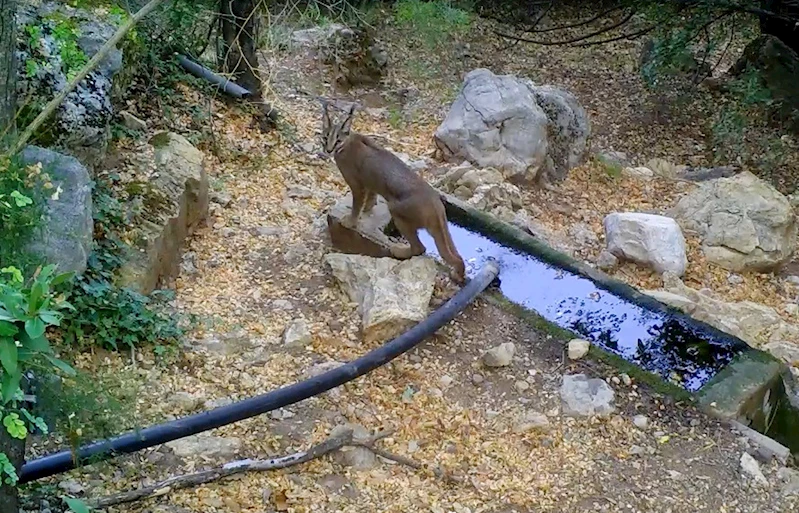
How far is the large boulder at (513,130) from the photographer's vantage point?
6.58m

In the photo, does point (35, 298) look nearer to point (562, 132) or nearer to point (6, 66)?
point (6, 66)

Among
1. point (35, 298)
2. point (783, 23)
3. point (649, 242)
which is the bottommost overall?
point (649, 242)

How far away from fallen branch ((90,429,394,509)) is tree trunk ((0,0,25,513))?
1.80 feet

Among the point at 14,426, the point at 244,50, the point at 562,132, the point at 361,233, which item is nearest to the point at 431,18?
the point at 562,132

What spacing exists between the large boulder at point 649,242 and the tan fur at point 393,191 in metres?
1.34

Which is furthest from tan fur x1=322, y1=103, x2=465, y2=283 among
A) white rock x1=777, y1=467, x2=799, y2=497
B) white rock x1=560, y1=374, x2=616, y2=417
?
white rock x1=777, y1=467, x2=799, y2=497

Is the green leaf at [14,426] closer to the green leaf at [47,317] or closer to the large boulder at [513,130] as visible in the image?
the green leaf at [47,317]

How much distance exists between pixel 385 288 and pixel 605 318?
1.14 meters

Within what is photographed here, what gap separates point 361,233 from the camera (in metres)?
4.93

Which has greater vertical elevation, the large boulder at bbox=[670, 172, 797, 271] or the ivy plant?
the ivy plant

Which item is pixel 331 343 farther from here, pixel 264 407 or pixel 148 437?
pixel 148 437

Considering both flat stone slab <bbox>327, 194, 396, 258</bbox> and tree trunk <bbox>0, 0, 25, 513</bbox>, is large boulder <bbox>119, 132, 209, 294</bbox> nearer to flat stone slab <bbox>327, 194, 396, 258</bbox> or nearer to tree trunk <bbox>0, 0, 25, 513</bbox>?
flat stone slab <bbox>327, 194, 396, 258</bbox>

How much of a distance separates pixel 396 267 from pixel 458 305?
404 mm

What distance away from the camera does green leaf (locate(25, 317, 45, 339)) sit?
1.73 m
